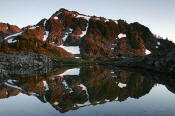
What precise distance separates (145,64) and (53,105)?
72.5 m

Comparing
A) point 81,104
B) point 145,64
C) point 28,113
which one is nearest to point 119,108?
point 81,104

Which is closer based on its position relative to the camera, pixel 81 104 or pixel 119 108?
pixel 119 108

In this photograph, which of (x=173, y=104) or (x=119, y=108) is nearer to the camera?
(x=119, y=108)

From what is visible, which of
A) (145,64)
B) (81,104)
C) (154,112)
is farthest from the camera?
(145,64)

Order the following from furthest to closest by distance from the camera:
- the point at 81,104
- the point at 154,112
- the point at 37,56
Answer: the point at 37,56
the point at 81,104
the point at 154,112

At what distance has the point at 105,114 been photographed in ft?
52.7

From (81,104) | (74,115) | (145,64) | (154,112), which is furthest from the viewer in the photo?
(145,64)

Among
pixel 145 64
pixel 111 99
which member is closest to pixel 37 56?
pixel 145 64

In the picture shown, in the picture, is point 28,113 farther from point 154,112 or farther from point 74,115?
point 154,112

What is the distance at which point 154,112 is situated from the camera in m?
17.0

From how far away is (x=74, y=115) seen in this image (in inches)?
616

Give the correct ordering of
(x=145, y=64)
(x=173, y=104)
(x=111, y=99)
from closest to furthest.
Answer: (x=173, y=104)
(x=111, y=99)
(x=145, y=64)

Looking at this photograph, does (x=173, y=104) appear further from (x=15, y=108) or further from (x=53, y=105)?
(x=15, y=108)

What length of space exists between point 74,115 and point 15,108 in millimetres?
6122
